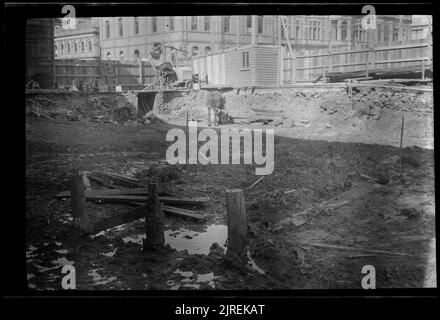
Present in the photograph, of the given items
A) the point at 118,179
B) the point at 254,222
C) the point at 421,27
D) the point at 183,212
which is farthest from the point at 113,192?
the point at 421,27

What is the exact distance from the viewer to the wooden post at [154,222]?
5219mm

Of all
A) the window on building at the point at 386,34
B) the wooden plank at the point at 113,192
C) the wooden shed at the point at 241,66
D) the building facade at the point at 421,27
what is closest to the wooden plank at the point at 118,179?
the wooden plank at the point at 113,192

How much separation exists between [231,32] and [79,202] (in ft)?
8.53

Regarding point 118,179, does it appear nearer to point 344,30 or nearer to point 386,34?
point 344,30

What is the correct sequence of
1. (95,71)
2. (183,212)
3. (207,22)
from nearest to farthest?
1. (207,22)
2. (183,212)
3. (95,71)

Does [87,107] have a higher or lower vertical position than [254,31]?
lower

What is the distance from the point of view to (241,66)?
222 inches

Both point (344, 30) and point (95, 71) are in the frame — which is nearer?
point (344, 30)

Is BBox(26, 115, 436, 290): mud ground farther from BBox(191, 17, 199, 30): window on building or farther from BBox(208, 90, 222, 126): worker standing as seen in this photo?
BBox(191, 17, 199, 30): window on building

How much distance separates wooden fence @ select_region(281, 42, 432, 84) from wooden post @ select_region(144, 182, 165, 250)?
6.89 feet

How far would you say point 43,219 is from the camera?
17.6 ft
